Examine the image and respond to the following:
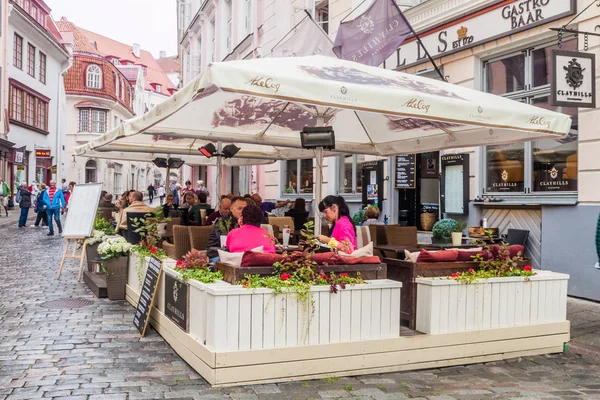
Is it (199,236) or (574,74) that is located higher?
(574,74)

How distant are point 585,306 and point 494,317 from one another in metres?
3.03

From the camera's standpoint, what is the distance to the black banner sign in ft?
17.4

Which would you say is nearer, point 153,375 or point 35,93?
point 153,375

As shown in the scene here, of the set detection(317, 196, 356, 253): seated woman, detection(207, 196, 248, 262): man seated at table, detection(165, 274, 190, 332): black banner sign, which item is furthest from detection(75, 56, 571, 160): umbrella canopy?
detection(165, 274, 190, 332): black banner sign

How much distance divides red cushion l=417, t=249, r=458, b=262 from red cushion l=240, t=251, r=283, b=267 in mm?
1384

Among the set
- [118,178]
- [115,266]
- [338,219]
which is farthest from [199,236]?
[118,178]

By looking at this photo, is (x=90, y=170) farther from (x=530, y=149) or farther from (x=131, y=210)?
(x=530, y=149)

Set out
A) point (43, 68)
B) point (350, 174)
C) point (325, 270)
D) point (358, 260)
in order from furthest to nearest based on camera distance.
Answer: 1. point (43, 68)
2. point (350, 174)
3. point (358, 260)
4. point (325, 270)

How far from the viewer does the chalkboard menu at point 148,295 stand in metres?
6.11

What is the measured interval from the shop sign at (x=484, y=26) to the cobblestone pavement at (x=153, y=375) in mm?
5428

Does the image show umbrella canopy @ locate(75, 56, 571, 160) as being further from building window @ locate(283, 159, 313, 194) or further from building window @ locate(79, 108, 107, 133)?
building window @ locate(79, 108, 107, 133)

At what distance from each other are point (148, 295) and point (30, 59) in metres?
32.5

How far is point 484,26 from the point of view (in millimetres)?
10195

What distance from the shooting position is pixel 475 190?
10398mm
